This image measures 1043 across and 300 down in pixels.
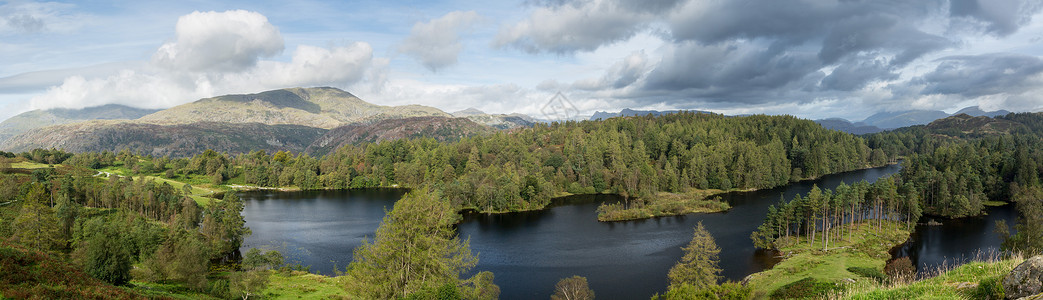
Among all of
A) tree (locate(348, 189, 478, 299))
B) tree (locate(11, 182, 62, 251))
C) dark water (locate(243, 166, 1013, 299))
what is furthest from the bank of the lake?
tree (locate(11, 182, 62, 251))

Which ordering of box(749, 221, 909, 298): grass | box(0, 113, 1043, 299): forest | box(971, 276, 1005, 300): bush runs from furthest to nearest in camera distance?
box(749, 221, 909, 298): grass → box(0, 113, 1043, 299): forest → box(971, 276, 1005, 300): bush

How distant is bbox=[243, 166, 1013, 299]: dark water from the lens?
5341cm

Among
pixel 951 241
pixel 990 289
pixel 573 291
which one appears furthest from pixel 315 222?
pixel 951 241

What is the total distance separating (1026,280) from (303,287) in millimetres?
49008

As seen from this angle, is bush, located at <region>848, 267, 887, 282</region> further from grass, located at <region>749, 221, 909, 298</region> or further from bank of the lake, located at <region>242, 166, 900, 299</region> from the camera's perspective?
bank of the lake, located at <region>242, 166, 900, 299</region>

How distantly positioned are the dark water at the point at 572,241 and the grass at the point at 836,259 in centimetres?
286

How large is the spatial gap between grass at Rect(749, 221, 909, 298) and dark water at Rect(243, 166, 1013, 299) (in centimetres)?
286

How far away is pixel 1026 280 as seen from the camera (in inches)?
364

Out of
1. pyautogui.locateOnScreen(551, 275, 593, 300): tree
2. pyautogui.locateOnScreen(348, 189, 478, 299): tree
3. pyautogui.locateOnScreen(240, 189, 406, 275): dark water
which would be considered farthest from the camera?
pyautogui.locateOnScreen(240, 189, 406, 275): dark water

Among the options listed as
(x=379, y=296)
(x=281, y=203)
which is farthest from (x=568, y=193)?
(x=379, y=296)

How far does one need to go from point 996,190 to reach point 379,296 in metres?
131

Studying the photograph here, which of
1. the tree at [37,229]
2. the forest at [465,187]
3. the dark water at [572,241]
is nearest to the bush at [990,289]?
the forest at [465,187]

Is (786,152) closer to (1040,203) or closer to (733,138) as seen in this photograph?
(733,138)

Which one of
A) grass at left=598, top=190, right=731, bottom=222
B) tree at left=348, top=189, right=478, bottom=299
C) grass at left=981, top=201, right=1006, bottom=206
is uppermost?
tree at left=348, top=189, right=478, bottom=299
